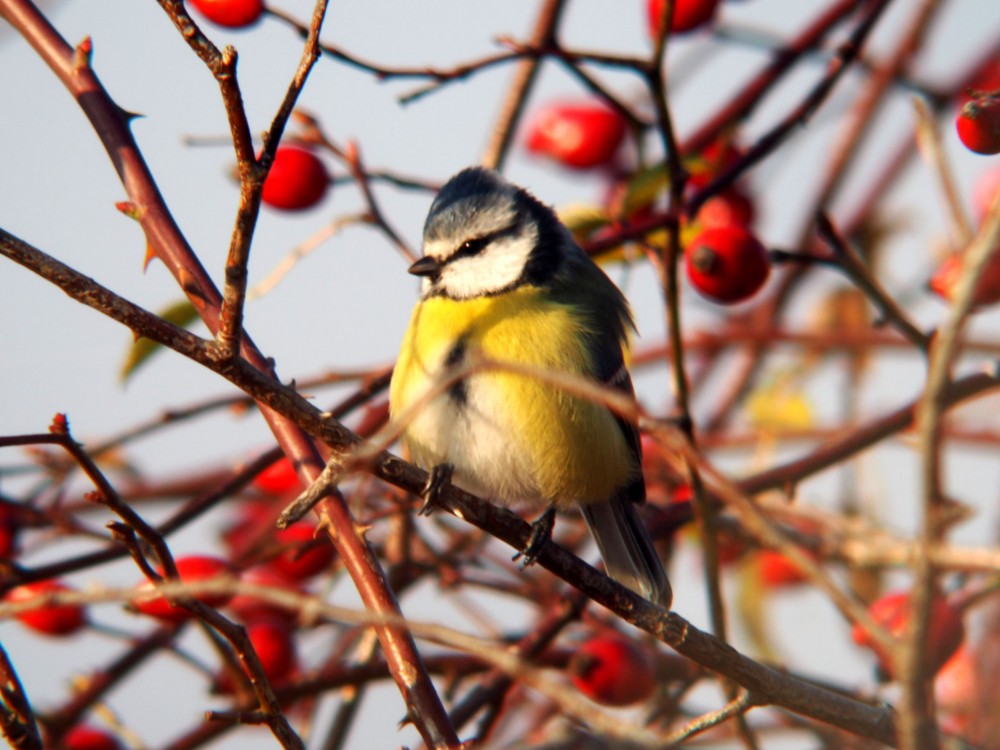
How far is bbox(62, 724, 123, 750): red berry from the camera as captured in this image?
2.17 meters

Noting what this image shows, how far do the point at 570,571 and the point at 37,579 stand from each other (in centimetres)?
85

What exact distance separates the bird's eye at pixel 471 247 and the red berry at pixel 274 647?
81 cm

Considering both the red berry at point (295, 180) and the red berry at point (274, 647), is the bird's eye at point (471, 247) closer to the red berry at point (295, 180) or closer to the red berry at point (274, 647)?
the red berry at point (295, 180)

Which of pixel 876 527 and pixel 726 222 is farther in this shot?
pixel 726 222

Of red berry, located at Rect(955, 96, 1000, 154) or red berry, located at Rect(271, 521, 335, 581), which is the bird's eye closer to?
red berry, located at Rect(271, 521, 335, 581)

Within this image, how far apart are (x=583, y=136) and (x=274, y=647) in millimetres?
1462

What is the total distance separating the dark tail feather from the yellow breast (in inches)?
3.3

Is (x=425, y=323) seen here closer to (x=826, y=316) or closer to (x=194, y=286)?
(x=194, y=286)

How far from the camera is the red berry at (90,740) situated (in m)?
2.17

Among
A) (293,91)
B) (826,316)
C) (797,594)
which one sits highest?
(826,316)

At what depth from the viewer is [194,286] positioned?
4.86ft

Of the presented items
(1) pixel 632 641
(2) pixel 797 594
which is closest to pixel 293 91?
(1) pixel 632 641

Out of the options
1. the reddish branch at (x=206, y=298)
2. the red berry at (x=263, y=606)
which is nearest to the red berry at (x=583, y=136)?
the red berry at (x=263, y=606)

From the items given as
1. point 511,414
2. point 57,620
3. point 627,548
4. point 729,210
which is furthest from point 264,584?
point 729,210
